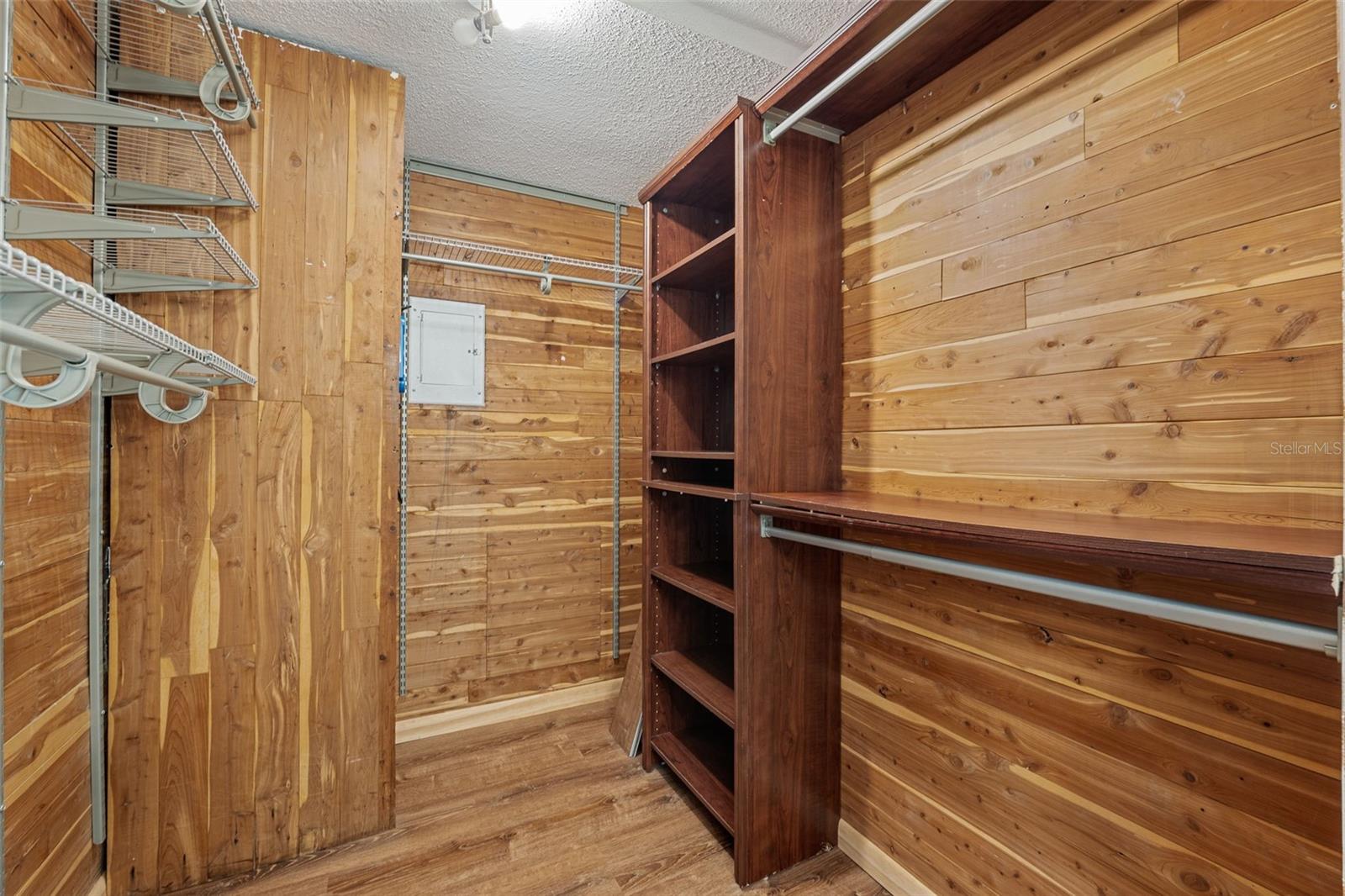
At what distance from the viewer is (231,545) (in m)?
1.66

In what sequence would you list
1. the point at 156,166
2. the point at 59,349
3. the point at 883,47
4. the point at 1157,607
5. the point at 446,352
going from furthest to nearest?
the point at 446,352 → the point at 156,166 → the point at 883,47 → the point at 1157,607 → the point at 59,349

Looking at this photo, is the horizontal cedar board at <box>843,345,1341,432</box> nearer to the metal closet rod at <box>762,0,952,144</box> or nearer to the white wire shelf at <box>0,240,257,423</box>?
the metal closet rod at <box>762,0,952,144</box>

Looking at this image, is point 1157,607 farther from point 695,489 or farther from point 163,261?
point 163,261

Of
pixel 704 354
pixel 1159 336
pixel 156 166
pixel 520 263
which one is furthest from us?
pixel 520 263

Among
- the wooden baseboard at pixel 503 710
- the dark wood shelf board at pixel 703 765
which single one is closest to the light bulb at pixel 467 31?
the dark wood shelf board at pixel 703 765

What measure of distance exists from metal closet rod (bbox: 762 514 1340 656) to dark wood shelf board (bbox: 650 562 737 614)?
0.59m

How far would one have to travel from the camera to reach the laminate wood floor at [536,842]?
5.30 ft

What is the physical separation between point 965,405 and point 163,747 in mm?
2381

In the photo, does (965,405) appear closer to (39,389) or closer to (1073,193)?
(1073,193)

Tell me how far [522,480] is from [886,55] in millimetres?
2106

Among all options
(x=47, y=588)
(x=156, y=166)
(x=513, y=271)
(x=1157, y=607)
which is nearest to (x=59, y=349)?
(x=47, y=588)

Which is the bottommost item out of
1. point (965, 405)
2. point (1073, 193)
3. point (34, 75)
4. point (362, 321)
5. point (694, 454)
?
point (694, 454)

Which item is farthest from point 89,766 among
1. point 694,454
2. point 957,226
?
point 957,226

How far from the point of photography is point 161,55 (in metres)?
1.58
